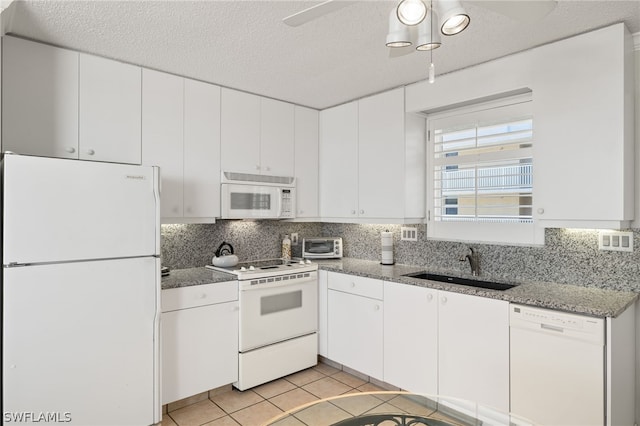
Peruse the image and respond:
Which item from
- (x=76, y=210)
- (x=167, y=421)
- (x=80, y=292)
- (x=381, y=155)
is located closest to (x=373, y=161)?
(x=381, y=155)

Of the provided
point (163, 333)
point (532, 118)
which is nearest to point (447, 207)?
point (532, 118)

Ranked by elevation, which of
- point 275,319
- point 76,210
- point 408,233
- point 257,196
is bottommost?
point 275,319

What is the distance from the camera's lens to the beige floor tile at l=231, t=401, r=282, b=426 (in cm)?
256

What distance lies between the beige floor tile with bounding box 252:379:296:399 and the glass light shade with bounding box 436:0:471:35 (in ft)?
8.66

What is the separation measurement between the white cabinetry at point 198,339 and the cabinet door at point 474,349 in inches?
58.2

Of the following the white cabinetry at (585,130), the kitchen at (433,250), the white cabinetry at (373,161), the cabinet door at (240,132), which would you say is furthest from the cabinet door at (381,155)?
the white cabinetry at (585,130)

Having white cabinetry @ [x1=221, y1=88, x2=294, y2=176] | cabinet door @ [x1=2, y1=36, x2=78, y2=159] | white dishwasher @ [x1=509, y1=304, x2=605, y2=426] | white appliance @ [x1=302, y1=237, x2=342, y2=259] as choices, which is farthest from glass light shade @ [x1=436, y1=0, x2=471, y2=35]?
white appliance @ [x1=302, y1=237, x2=342, y2=259]

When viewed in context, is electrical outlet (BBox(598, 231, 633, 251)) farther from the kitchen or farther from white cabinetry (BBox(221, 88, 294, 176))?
white cabinetry (BBox(221, 88, 294, 176))

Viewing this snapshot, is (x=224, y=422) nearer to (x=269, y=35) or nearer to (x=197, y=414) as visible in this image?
(x=197, y=414)

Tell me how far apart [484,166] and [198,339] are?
2.35 metres

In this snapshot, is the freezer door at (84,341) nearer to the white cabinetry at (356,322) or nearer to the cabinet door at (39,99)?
the cabinet door at (39,99)

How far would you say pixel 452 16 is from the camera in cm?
129

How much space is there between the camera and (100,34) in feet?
7.33

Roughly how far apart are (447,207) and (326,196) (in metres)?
1.19
